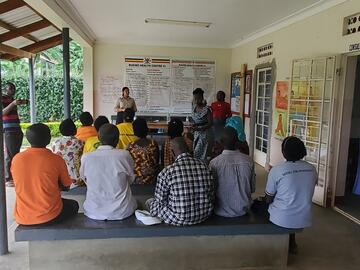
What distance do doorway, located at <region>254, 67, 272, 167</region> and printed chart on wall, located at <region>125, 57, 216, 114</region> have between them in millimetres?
1954

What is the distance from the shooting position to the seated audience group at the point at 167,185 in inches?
95.2

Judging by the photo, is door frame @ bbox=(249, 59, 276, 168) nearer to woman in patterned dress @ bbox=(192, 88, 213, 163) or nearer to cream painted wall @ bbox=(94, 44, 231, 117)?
woman in patterned dress @ bbox=(192, 88, 213, 163)

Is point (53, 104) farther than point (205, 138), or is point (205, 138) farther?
point (53, 104)

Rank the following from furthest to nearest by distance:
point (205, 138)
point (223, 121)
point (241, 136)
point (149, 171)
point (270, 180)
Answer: point (223, 121), point (205, 138), point (241, 136), point (149, 171), point (270, 180)

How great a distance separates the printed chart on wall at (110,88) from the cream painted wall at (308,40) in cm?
321

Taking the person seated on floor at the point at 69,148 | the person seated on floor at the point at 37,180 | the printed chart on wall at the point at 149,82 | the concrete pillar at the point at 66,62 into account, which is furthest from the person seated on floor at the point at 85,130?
the printed chart on wall at the point at 149,82

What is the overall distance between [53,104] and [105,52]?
4384 mm

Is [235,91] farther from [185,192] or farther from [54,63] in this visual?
[54,63]

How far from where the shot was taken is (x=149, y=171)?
11.3ft

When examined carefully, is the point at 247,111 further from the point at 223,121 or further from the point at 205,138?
the point at 205,138

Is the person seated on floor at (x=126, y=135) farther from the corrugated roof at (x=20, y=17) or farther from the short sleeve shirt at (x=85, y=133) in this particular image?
the corrugated roof at (x=20, y=17)

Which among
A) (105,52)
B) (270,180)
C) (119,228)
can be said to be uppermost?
(105,52)

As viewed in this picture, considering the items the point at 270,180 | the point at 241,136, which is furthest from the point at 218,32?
the point at 270,180

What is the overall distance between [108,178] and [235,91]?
20.2ft
